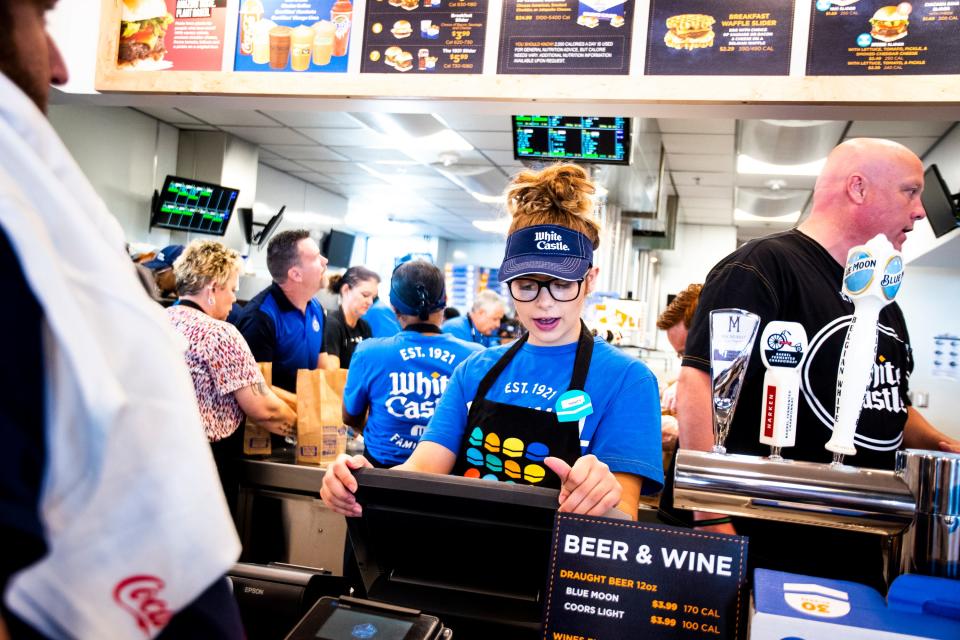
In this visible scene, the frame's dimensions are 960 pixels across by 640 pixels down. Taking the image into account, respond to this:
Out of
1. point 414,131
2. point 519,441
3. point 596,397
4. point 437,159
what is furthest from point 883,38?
point 437,159

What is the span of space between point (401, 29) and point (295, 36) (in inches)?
18.3

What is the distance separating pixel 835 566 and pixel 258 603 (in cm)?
104

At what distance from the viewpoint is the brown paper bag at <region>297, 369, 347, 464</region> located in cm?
284

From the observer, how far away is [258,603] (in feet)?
3.71

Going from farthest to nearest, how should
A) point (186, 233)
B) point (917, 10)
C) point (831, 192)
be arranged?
point (186, 233) → point (917, 10) → point (831, 192)

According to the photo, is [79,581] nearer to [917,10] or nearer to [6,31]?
[6,31]

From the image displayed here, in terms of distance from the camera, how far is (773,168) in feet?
27.6

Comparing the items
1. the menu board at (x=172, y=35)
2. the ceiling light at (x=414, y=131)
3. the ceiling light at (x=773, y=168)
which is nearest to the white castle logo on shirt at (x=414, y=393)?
the menu board at (x=172, y=35)

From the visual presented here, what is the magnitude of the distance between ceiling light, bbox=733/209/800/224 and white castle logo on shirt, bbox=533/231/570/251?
10.5 meters

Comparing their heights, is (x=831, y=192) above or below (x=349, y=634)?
above

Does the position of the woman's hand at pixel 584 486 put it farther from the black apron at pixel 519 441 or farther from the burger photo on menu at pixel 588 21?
the burger photo on menu at pixel 588 21

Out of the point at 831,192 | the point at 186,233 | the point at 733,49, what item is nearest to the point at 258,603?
the point at 831,192

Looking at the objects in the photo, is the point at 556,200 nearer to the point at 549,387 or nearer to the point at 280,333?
the point at 549,387

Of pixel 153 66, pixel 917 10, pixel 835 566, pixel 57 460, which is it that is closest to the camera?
pixel 57 460
